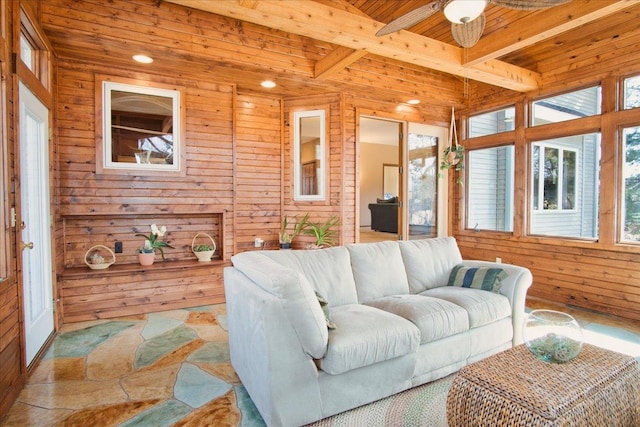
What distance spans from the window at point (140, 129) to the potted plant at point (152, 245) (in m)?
0.69

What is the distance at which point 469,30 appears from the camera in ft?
8.25

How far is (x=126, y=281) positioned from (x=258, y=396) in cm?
255

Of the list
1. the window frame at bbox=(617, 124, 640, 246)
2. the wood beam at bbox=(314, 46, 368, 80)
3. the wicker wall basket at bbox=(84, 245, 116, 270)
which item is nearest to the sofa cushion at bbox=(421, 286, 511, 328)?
the window frame at bbox=(617, 124, 640, 246)

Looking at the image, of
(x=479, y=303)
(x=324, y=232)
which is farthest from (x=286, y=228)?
(x=479, y=303)

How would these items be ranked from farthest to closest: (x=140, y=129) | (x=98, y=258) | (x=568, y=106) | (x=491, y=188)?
(x=491, y=188)
(x=568, y=106)
(x=140, y=129)
(x=98, y=258)

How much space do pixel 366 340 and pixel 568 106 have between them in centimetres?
423

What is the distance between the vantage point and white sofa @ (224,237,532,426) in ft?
5.90

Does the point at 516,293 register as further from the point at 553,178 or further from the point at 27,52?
the point at 27,52

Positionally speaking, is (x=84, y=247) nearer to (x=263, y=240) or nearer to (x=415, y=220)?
(x=263, y=240)

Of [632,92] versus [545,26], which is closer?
[545,26]

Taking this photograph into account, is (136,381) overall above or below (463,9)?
below

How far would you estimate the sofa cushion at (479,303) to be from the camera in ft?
8.14

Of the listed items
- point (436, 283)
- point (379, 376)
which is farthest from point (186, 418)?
point (436, 283)

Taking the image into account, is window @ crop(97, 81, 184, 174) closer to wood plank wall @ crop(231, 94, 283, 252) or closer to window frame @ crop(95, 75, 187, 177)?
window frame @ crop(95, 75, 187, 177)
